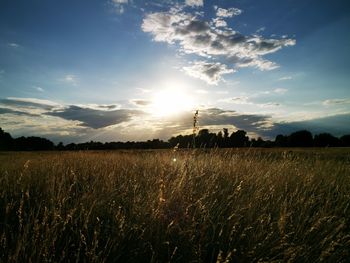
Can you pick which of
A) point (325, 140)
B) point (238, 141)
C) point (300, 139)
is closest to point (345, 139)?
point (325, 140)

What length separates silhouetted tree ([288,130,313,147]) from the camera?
52647 millimetres

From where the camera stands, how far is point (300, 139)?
53.7m

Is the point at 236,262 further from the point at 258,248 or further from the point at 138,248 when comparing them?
the point at 138,248

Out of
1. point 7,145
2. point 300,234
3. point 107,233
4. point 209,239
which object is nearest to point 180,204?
point 209,239

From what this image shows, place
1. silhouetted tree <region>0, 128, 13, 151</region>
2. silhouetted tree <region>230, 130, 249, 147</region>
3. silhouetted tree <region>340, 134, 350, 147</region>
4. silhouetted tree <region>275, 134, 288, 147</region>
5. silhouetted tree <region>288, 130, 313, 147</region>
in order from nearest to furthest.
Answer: silhouetted tree <region>230, 130, 249, 147</region>
silhouetted tree <region>340, 134, 350, 147</region>
silhouetted tree <region>288, 130, 313, 147</region>
silhouetted tree <region>275, 134, 288, 147</region>
silhouetted tree <region>0, 128, 13, 151</region>

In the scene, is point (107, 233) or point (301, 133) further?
point (301, 133)

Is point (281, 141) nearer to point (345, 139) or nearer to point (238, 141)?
point (345, 139)

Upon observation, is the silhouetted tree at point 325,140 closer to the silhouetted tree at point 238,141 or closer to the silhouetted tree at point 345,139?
the silhouetted tree at point 345,139

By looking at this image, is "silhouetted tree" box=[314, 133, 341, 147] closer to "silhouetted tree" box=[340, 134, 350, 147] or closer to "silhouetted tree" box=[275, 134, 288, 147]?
"silhouetted tree" box=[340, 134, 350, 147]

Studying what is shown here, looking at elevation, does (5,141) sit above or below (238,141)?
above

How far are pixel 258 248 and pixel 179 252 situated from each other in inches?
30.3

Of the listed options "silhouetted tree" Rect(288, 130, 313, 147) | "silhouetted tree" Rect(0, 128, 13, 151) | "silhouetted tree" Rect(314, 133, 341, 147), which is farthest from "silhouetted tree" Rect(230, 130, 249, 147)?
"silhouetted tree" Rect(0, 128, 13, 151)

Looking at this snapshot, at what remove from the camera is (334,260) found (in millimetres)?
3225

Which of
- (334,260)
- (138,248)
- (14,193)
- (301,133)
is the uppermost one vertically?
(301,133)
